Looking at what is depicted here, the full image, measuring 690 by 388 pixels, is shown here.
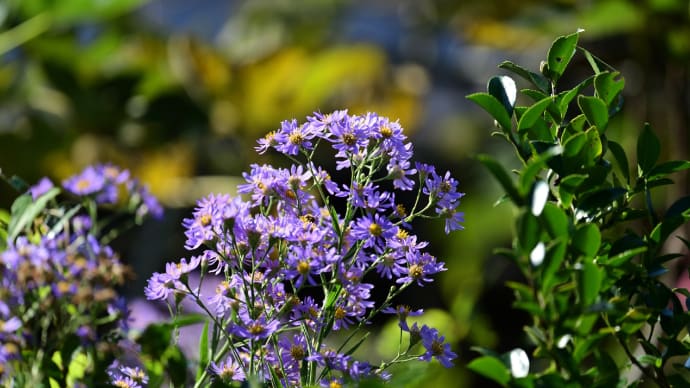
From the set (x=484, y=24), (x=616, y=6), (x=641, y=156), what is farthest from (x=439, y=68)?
(x=641, y=156)

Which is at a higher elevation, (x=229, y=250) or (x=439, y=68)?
(x=439, y=68)

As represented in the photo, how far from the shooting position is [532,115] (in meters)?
0.37

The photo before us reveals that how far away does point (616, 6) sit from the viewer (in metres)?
1.76

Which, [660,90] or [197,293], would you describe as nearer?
[197,293]

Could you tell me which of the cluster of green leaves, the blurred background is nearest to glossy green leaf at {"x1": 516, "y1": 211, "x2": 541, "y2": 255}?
the cluster of green leaves

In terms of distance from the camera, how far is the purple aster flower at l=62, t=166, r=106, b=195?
0.38m

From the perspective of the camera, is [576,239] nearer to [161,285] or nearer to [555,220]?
[555,220]

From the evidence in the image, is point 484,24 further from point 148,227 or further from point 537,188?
point 537,188

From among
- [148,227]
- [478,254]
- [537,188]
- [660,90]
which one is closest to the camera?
[537,188]

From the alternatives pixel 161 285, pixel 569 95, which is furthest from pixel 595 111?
pixel 161 285

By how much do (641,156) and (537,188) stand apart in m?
0.12

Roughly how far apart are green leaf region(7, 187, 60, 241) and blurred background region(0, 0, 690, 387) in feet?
3.95

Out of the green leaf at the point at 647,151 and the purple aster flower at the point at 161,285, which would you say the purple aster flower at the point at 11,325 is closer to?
the purple aster flower at the point at 161,285

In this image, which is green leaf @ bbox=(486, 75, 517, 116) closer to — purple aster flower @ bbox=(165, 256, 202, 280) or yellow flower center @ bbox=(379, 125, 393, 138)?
yellow flower center @ bbox=(379, 125, 393, 138)
